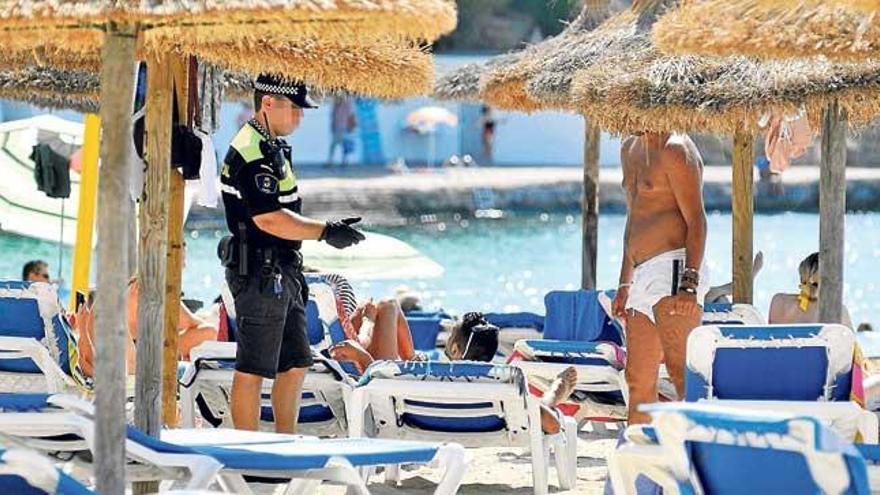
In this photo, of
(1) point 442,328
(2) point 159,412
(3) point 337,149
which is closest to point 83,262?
(1) point 442,328

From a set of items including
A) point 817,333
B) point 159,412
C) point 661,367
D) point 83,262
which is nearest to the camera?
point 159,412

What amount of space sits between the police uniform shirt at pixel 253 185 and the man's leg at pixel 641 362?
1.43 meters

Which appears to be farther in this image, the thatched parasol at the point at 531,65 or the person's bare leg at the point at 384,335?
the thatched parasol at the point at 531,65

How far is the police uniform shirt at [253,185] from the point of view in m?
5.92

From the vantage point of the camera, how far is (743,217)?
967cm

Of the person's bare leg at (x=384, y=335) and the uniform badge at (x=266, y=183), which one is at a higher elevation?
the uniform badge at (x=266, y=183)

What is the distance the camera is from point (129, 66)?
4.12m

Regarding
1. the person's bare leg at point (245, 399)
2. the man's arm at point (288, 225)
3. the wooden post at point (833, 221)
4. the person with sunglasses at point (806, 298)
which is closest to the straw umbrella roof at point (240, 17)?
the man's arm at point (288, 225)

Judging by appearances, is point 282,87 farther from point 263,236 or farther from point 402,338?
point 402,338

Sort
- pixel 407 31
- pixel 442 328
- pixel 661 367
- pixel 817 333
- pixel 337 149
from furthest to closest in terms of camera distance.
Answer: pixel 337 149
pixel 442 328
pixel 661 367
pixel 817 333
pixel 407 31

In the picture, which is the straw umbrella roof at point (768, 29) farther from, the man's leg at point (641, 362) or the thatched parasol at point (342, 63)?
the man's leg at point (641, 362)

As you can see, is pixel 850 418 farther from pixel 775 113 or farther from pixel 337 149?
pixel 337 149

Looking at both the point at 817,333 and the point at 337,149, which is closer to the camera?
the point at 817,333

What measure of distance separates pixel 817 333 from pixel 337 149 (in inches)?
1283
